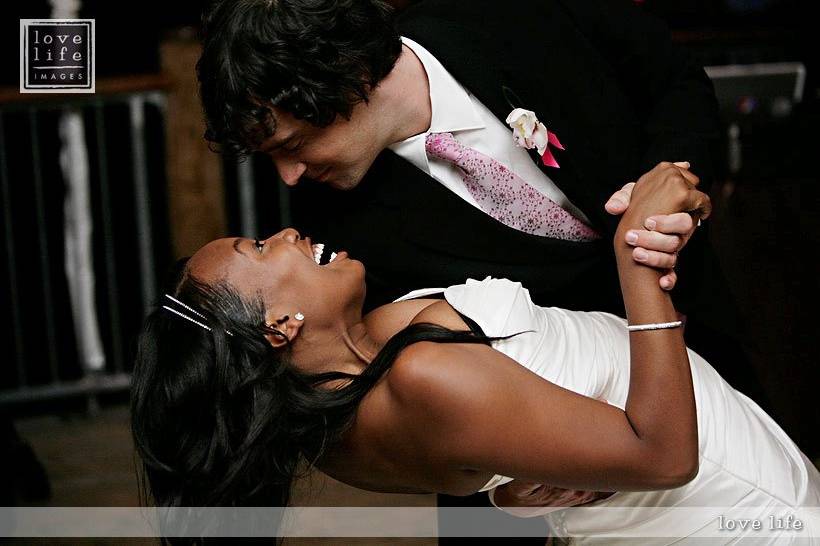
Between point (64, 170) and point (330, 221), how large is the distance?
8.12ft

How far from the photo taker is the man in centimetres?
183

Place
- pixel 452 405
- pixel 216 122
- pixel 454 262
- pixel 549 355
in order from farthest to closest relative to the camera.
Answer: pixel 454 262, pixel 216 122, pixel 549 355, pixel 452 405

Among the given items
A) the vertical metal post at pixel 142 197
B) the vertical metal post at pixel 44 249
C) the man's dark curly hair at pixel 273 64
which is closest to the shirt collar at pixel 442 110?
the man's dark curly hair at pixel 273 64

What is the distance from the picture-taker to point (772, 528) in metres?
1.73

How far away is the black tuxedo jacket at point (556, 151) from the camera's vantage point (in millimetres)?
1996

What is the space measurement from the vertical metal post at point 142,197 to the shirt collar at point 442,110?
96.4 inches

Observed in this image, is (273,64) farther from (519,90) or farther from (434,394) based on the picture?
(434,394)

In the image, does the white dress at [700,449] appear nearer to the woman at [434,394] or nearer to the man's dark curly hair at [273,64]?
the woman at [434,394]

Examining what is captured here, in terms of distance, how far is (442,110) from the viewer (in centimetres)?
199

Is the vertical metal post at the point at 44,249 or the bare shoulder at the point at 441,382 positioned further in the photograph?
the vertical metal post at the point at 44,249

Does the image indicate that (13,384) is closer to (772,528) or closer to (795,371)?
(795,371)

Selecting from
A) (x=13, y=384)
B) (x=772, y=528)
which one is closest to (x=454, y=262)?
(x=772, y=528)

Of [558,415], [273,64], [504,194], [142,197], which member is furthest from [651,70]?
[142,197]

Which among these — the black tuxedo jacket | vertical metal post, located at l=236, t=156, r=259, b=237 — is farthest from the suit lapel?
vertical metal post, located at l=236, t=156, r=259, b=237
